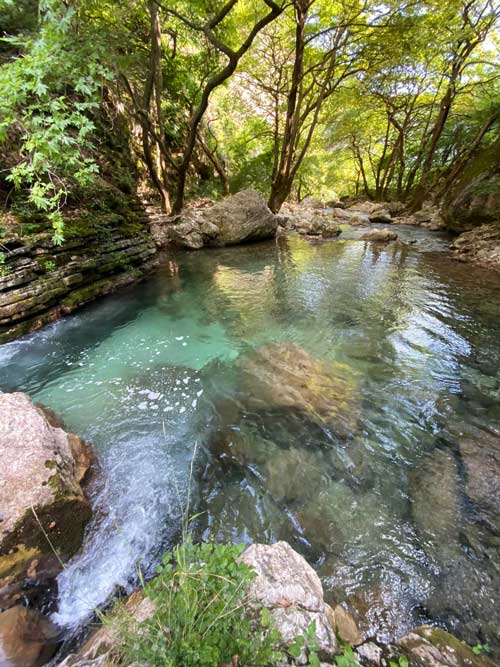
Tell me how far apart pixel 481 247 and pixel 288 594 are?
1129 centimetres

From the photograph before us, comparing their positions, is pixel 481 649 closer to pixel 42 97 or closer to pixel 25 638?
pixel 25 638

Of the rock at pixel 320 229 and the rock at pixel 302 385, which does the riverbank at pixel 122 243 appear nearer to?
the rock at pixel 320 229

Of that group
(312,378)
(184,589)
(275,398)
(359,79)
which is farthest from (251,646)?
(359,79)

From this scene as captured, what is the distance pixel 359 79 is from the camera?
48.8 ft

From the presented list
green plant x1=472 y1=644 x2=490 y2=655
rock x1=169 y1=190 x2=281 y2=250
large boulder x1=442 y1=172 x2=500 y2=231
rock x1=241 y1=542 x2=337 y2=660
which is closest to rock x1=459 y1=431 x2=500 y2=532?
green plant x1=472 y1=644 x2=490 y2=655

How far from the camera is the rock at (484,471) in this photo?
2252 millimetres

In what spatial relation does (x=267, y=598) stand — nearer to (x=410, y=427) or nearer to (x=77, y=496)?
(x=77, y=496)

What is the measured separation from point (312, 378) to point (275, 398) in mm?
676

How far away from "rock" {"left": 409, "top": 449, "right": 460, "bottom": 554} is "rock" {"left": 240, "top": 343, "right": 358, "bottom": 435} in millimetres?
775

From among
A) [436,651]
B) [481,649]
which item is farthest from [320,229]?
[436,651]

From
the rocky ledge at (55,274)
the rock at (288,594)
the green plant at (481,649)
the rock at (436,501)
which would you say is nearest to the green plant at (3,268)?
the rocky ledge at (55,274)

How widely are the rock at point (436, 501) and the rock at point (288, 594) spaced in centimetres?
111

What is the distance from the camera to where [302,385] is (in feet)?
12.6

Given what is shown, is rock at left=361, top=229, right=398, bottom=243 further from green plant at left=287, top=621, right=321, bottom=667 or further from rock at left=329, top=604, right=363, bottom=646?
green plant at left=287, top=621, right=321, bottom=667
